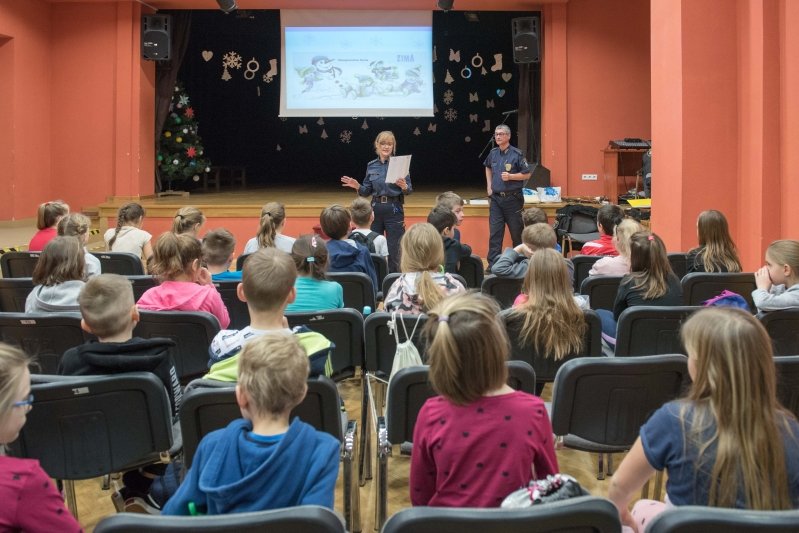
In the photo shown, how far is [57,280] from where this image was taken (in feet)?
12.0

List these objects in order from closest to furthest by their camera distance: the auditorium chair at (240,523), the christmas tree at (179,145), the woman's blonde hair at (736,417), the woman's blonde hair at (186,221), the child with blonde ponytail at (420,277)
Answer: the auditorium chair at (240,523)
the woman's blonde hair at (736,417)
the child with blonde ponytail at (420,277)
the woman's blonde hair at (186,221)
the christmas tree at (179,145)

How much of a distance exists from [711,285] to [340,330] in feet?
6.40

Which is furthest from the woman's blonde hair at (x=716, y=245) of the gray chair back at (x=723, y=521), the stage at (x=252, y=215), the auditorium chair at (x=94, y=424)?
the stage at (x=252, y=215)

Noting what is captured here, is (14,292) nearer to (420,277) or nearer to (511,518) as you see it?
(420,277)

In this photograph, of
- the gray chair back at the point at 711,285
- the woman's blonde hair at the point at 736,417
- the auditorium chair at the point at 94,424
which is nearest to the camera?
the woman's blonde hair at the point at 736,417

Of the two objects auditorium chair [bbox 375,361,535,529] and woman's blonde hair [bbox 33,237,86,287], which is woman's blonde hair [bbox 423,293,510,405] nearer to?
auditorium chair [bbox 375,361,535,529]

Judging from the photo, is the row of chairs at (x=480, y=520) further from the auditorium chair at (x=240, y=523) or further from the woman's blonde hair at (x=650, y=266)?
the woman's blonde hair at (x=650, y=266)

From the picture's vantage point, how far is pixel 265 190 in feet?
41.0

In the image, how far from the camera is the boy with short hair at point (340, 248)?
4770 mm

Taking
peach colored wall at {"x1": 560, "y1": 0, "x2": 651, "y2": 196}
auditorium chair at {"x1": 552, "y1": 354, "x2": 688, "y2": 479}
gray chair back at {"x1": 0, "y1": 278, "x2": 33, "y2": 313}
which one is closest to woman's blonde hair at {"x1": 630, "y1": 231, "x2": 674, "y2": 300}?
auditorium chair at {"x1": 552, "y1": 354, "x2": 688, "y2": 479}

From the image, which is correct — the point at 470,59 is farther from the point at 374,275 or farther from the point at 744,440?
the point at 744,440

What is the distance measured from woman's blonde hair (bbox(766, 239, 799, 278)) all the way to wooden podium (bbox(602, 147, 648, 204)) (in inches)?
243

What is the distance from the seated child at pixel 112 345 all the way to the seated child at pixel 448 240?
106 inches

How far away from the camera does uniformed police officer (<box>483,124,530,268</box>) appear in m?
8.22
